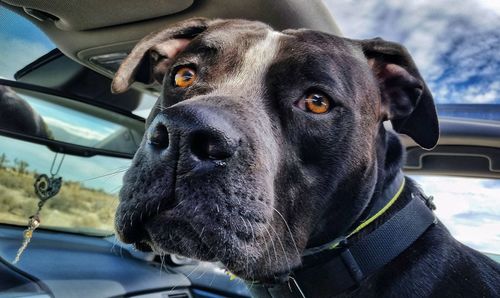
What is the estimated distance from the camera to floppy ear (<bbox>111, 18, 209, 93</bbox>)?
8.26 ft

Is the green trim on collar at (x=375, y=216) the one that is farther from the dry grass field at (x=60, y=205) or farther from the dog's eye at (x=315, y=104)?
the dry grass field at (x=60, y=205)

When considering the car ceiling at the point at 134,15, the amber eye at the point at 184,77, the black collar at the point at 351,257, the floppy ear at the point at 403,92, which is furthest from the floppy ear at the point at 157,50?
the black collar at the point at 351,257

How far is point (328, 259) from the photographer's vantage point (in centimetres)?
223

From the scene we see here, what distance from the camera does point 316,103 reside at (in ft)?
7.14

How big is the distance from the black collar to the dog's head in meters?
0.11

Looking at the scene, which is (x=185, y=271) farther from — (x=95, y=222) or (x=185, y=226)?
(x=185, y=226)

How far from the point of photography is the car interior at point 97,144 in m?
2.77

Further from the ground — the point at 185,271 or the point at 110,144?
the point at 110,144

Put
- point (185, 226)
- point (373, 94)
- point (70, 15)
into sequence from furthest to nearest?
point (70, 15) → point (373, 94) → point (185, 226)

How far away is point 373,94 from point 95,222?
2610 mm

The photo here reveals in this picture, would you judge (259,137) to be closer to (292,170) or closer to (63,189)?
(292,170)

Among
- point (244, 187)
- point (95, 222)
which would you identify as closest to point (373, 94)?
point (244, 187)

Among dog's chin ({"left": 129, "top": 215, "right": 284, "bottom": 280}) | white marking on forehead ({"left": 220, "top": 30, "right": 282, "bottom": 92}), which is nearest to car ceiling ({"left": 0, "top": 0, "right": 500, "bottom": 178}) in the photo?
white marking on forehead ({"left": 220, "top": 30, "right": 282, "bottom": 92})

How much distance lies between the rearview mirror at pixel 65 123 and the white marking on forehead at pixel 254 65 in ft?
6.00
